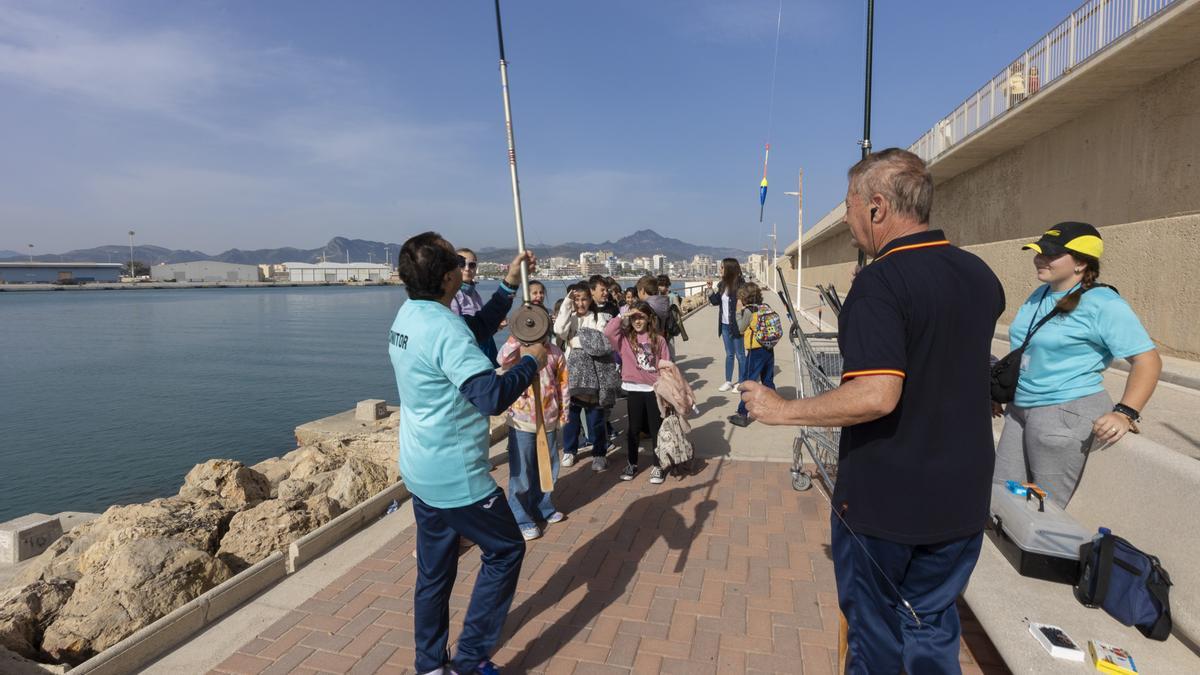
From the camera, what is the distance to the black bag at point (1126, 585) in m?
2.63

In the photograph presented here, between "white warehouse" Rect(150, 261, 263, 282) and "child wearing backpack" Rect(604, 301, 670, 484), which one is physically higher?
"white warehouse" Rect(150, 261, 263, 282)

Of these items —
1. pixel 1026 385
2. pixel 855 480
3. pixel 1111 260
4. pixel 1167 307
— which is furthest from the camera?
pixel 1111 260

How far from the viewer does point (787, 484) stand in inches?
219

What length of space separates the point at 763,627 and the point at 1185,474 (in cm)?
205

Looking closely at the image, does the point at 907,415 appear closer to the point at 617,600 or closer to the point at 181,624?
the point at 617,600

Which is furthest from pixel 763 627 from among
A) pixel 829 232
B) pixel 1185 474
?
pixel 829 232

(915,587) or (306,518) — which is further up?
(915,587)

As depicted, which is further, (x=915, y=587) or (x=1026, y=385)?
(x=1026, y=385)

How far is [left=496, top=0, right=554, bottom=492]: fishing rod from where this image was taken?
305 centimetres

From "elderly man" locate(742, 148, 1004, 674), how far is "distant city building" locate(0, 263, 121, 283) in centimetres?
19986

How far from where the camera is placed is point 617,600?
3.70 metres

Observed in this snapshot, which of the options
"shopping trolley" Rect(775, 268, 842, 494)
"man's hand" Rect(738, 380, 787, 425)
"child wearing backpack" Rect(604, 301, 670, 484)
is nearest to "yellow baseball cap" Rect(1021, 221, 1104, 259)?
"shopping trolley" Rect(775, 268, 842, 494)

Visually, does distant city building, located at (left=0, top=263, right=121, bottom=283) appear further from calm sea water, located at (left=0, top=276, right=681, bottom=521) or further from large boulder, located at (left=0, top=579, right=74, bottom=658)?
large boulder, located at (left=0, top=579, right=74, bottom=658)

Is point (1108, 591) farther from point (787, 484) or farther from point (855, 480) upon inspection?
point (787, 484)
